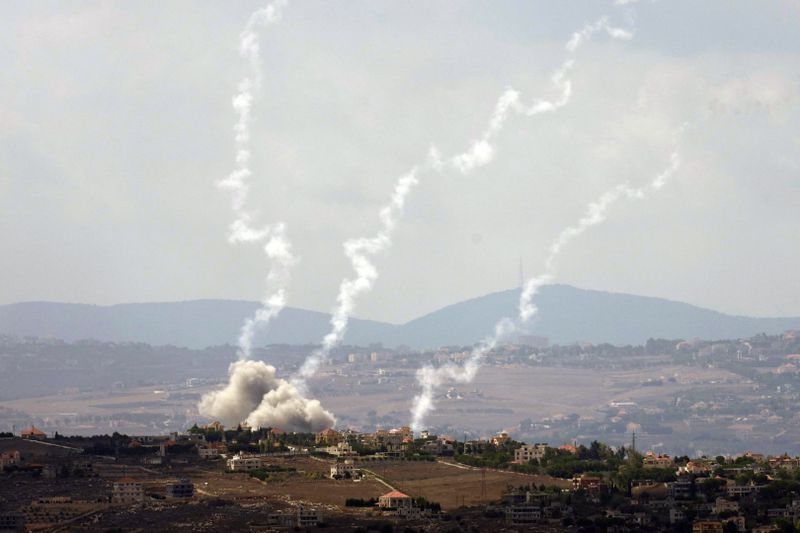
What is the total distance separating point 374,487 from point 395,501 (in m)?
12.8

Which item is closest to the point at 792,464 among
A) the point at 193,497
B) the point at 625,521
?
the point at 625,521

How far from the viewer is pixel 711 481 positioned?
16338 cm

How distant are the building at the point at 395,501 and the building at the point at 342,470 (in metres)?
16.5

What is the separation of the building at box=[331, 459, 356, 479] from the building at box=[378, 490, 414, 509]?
1650cm

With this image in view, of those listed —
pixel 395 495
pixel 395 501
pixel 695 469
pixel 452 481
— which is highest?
pixel 695 469

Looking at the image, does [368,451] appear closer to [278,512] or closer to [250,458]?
[250,458]

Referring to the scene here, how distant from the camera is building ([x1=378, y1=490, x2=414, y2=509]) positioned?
487ft

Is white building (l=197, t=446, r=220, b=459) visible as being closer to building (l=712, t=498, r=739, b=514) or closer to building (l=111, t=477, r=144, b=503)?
building (l=111, t=477, r=144, b=503)

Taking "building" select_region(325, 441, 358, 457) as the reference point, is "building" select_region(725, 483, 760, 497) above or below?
below

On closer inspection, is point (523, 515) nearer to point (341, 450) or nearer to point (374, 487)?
point (374, 487)

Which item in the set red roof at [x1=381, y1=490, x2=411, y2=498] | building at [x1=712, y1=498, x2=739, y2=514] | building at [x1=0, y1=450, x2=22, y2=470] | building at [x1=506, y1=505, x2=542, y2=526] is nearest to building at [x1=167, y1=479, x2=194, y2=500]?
red roof at [x1=381, y1=490, x2=411, y2=498]

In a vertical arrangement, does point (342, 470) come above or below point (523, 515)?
above

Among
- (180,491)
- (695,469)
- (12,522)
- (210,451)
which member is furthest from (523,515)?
(210,451)

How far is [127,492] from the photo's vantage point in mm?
152750
